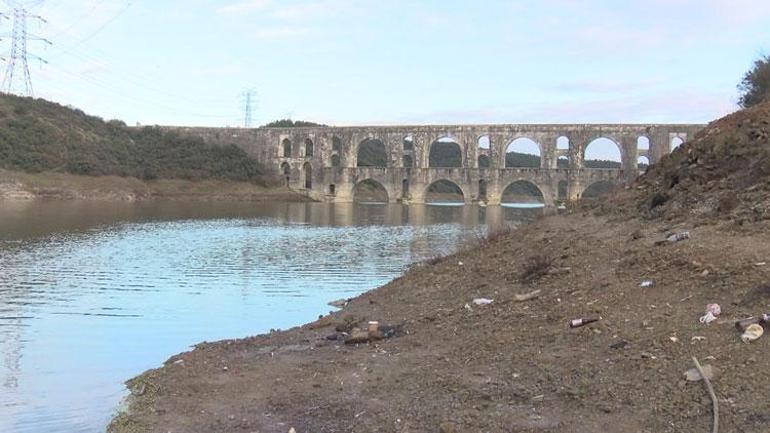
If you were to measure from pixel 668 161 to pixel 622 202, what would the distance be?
8.12ft

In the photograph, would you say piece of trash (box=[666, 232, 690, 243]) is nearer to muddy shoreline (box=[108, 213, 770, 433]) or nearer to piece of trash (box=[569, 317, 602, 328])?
muddy shoreline (box=[108, 213, 770, 433])

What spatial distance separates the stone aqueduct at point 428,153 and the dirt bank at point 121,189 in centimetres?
582

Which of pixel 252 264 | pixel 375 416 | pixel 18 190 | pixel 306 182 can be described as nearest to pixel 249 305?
pixel 252 264

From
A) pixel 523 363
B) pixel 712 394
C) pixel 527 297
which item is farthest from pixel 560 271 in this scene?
pixel 712 394

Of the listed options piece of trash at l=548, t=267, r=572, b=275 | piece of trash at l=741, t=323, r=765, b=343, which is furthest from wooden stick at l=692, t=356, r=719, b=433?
piece of trash at l=548, t=267, r=572, b=275

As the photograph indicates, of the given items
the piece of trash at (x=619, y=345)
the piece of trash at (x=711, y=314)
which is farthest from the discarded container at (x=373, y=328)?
the piece of trash at (x=711, y=314)

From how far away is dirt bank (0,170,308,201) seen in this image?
2876 inches

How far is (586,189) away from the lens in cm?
8750

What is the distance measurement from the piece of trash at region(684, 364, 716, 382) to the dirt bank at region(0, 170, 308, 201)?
73.5 meters

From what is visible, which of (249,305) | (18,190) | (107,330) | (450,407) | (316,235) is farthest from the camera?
(18,190)

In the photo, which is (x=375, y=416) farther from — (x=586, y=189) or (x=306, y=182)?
(x=306, y=182)

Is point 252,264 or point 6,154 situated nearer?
point 252,264

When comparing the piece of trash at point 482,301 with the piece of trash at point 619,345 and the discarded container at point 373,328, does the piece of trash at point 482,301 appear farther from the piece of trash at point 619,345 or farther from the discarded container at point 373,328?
the piece of trash at point 619,345

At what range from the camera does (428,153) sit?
94250mm
